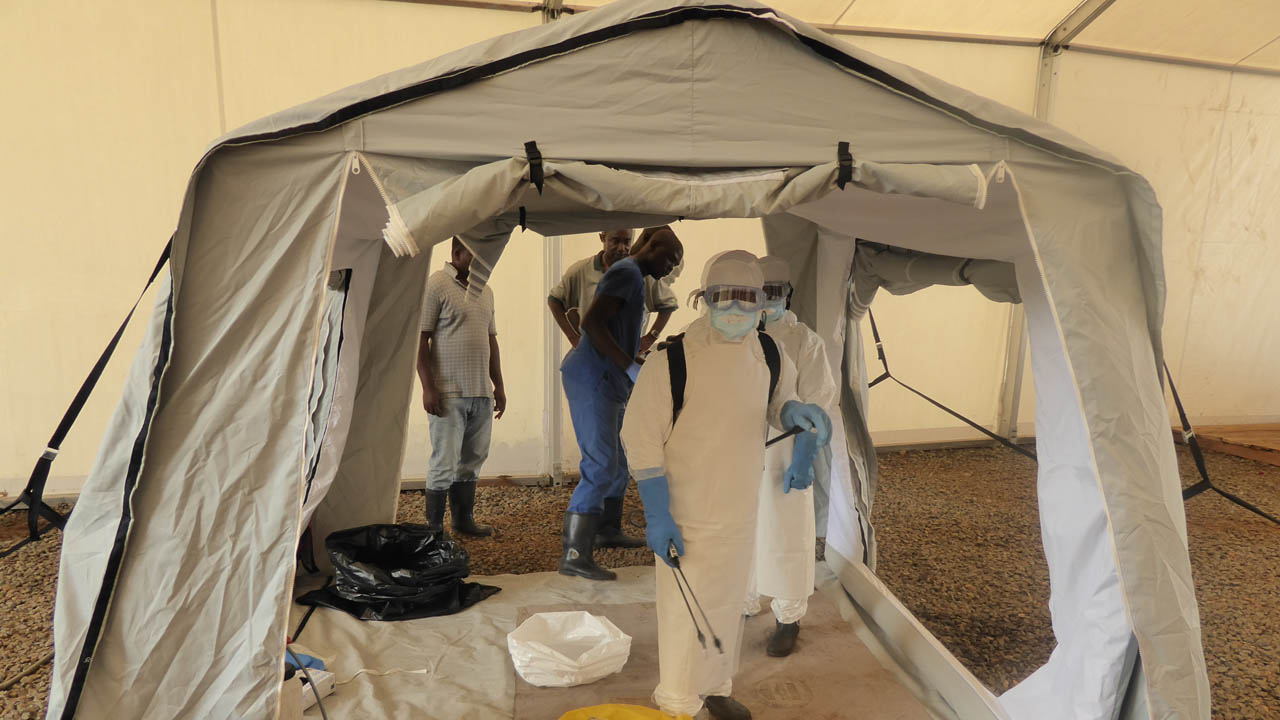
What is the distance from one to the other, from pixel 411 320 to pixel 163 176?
6.21 feet

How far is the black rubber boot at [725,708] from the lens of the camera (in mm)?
2127

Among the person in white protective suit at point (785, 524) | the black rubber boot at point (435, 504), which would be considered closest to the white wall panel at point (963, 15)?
the person in white protective suit at point (785, 524)

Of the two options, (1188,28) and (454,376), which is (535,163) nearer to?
(454,376)

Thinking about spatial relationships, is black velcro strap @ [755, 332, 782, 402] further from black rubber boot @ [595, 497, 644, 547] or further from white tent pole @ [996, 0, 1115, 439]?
white tent pole @ [996, 0, 1115, 439]

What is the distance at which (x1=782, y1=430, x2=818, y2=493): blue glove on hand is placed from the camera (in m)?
2.12

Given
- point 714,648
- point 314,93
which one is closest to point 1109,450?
point 714,648

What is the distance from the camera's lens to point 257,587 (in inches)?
60.8

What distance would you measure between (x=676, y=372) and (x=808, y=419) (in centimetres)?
43

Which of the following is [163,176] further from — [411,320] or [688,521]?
[688,521]

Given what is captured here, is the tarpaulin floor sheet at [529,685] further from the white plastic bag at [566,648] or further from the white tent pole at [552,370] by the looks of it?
the white tent pole at [552,370]

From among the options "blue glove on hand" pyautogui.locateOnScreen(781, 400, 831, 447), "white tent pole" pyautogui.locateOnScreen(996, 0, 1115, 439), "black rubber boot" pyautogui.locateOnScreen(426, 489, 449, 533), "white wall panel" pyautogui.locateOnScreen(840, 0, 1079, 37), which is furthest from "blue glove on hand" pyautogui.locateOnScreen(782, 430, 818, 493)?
"white wall panel" pyautogui.locateOnScreen(840, 0, 1079, 37)

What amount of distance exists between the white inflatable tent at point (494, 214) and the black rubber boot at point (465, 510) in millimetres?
2021

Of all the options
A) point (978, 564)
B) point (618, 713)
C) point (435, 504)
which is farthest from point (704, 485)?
point (978, 564)

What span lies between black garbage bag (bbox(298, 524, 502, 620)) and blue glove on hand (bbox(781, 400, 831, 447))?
149 cm
